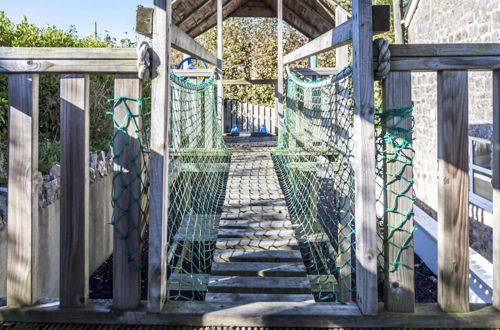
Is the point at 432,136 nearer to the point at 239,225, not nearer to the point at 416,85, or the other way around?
the point at 416,85

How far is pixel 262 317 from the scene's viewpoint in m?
1.99

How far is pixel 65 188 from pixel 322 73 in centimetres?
710

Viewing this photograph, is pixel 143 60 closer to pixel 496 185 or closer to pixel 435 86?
pixel 496 185

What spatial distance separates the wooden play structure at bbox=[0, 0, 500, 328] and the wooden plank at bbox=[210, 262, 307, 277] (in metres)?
0.67

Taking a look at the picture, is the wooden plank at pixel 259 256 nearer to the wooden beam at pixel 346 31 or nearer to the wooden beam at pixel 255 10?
the wooden beam at pixel 346 31

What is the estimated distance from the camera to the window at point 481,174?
23.4 ft

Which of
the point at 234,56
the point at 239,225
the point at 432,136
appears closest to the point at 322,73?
the point at 432,136

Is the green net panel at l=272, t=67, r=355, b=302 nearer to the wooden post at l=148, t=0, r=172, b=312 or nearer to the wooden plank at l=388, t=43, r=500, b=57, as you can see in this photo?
the wooden plank at l=388, t=43, r=500, b=57

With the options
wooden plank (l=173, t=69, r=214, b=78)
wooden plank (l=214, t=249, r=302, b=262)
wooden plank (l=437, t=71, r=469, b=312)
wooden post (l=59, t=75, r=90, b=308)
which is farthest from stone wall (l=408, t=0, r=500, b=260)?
wooden post (l=59, t=75, r=90, b=308)

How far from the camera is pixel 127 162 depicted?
2.06 m

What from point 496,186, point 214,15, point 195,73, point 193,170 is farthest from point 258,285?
point 214,15

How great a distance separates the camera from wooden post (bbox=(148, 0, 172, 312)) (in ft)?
6.57

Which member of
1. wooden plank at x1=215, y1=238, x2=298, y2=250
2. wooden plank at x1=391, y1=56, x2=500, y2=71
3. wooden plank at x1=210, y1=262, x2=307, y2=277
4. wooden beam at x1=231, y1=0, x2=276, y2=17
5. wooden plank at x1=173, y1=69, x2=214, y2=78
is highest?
wooden beam at x1=231, y1=0, x2=276, y2=17

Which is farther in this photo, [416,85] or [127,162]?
[416,85]
